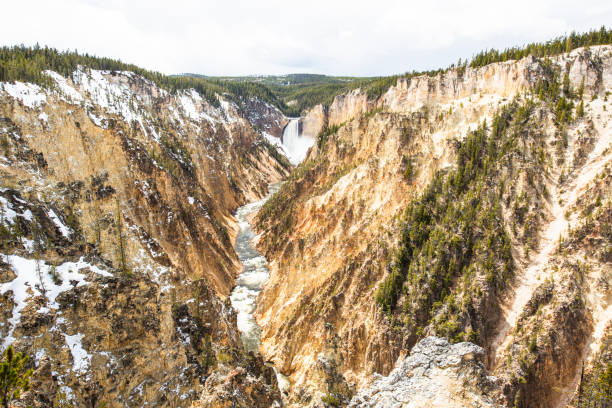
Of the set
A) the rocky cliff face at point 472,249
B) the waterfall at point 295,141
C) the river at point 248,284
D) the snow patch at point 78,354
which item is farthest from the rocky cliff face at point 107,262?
the waterfall at point 295,141

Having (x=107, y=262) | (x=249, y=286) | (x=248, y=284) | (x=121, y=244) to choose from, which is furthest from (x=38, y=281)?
(x=248, y=284)

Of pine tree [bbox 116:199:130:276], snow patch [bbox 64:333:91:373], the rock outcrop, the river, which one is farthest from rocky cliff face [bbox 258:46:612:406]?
pine tree [bbox 116:199:130:276]

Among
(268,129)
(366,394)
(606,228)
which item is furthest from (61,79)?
(268,129)

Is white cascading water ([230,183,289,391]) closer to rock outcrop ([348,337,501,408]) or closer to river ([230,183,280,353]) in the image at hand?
river ([230,183,280,353])

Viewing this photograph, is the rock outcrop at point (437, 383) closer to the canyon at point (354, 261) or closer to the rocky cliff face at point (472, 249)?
the canyon at point (354, 261)

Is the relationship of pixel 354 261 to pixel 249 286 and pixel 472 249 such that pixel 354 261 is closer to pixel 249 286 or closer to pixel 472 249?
pixel 472 249
